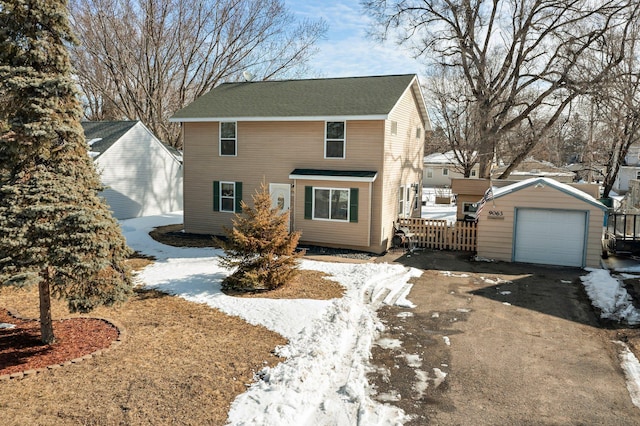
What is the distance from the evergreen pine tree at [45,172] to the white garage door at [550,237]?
13.8 meters

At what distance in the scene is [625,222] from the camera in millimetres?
16688

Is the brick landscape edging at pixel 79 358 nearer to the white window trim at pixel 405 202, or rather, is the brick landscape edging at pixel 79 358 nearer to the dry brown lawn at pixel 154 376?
the dry brown lawn at pixel 154 376

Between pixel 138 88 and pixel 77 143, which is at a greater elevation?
pixel 138 88

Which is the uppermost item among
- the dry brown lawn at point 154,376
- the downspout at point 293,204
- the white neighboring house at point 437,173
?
the white neighboring house at point 437,173

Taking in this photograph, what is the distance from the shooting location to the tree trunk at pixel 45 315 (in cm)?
759

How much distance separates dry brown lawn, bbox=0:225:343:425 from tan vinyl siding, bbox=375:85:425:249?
9376 mm

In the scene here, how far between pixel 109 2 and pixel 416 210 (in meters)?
27.0

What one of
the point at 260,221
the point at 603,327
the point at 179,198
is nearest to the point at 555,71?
the point at 603,327

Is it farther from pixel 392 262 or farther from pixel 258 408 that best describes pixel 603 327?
pixel 258 408

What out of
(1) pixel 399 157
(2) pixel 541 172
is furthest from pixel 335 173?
(2) pixel 541 172

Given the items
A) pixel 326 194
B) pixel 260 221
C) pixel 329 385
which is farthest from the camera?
pixel 326 194

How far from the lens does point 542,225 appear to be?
1590 cm

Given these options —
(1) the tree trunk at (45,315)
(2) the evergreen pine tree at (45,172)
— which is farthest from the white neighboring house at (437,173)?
(1) the tree trunk at (45,315)

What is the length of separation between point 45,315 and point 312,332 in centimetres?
473
